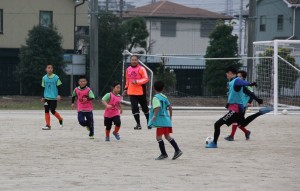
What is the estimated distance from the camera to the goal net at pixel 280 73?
2944cm

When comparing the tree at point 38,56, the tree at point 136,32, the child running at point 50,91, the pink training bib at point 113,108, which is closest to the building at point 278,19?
the tree at point 136,32

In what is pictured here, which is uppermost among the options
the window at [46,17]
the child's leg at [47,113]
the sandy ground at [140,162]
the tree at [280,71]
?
the window at [46,17]

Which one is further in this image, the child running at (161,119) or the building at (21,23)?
the building at (21,23)

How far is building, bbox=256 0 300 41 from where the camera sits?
6078 cm

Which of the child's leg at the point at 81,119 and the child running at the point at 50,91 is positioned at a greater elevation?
the child running at the point at 50,91

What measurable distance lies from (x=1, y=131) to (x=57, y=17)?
32.0m

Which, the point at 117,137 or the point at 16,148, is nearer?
the point at 16,148

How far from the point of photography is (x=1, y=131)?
61.9ft

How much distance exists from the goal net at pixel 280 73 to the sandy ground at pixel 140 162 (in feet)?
31.8

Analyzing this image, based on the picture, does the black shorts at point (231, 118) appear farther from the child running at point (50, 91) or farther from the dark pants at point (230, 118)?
the child running at point (50, 91)

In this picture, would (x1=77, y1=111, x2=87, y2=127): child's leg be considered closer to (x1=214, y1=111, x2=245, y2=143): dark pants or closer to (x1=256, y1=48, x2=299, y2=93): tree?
(x1=214, y1=111, x2=245, y2=143): dark pants

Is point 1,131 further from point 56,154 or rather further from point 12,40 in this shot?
point 12,40

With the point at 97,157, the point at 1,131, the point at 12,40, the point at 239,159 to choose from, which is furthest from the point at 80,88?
the point at 12,40

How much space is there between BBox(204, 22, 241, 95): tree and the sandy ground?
22264 millimetres
